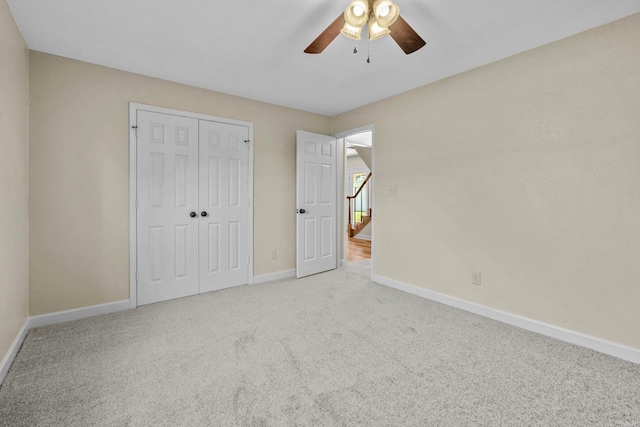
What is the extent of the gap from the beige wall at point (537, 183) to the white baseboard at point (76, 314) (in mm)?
3062

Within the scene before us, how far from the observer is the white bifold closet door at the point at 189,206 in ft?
9.60

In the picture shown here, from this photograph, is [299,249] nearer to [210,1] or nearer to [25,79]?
[210,1]

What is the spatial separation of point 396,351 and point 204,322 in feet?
5.40

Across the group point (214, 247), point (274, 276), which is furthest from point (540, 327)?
point (214, 247)

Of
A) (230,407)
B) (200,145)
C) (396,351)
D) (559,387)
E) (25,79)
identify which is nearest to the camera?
(230,407)

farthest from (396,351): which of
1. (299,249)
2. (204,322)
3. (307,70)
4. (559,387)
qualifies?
(307,70)

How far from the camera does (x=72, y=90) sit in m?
2.54

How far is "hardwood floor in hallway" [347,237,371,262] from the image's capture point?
5.31 meters

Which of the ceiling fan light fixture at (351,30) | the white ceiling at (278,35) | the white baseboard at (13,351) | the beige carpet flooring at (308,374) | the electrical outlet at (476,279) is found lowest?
the beige carpet flooring at (308,374)

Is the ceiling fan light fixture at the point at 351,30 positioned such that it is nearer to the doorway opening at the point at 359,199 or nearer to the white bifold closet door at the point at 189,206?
the white bifold closet door at the point at 189,206

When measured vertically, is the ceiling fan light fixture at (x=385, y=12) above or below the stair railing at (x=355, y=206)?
above

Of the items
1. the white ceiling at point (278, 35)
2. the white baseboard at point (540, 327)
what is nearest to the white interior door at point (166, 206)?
the white ceiling at point (278, 35)

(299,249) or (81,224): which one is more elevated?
(81,224)

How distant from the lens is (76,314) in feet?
8.48
